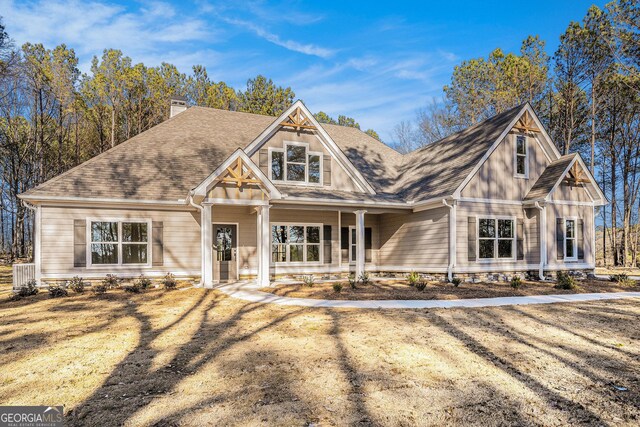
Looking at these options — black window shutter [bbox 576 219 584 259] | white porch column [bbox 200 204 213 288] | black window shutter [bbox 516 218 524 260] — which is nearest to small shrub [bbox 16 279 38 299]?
white porch column [bbox 200 204 213 288]

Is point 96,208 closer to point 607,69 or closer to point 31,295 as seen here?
point 31,295

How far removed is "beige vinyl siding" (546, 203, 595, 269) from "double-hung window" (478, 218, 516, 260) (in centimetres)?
154

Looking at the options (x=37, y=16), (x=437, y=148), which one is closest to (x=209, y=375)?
(x=37, y=16)

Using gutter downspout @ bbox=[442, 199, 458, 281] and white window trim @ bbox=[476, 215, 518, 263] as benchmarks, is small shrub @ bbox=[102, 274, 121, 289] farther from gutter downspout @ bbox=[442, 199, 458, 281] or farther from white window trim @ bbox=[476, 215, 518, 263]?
white window trim @ bbox=[476, 215, 518, 263]

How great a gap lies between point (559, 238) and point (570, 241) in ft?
2.77

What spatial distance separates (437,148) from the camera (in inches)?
766

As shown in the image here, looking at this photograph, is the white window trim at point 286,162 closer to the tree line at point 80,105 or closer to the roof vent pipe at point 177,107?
the roof vent pipe at point 177,107

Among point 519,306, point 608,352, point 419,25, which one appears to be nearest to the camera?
point 608,352

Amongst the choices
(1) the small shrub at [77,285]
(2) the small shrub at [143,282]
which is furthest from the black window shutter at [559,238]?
(1) the small shrub at [77,285]

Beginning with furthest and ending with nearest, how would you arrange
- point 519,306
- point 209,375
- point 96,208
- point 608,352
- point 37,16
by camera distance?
1. point 37,16
2. point 96,208
3. point 519,306
4. point 608,352
5. point 209,375

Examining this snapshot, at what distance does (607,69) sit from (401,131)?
19.8 metres

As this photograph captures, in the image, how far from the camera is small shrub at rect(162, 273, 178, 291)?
42.0ft

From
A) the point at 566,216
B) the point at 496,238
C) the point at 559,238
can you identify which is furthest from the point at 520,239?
the point at 566,216

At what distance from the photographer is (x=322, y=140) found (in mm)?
15953
